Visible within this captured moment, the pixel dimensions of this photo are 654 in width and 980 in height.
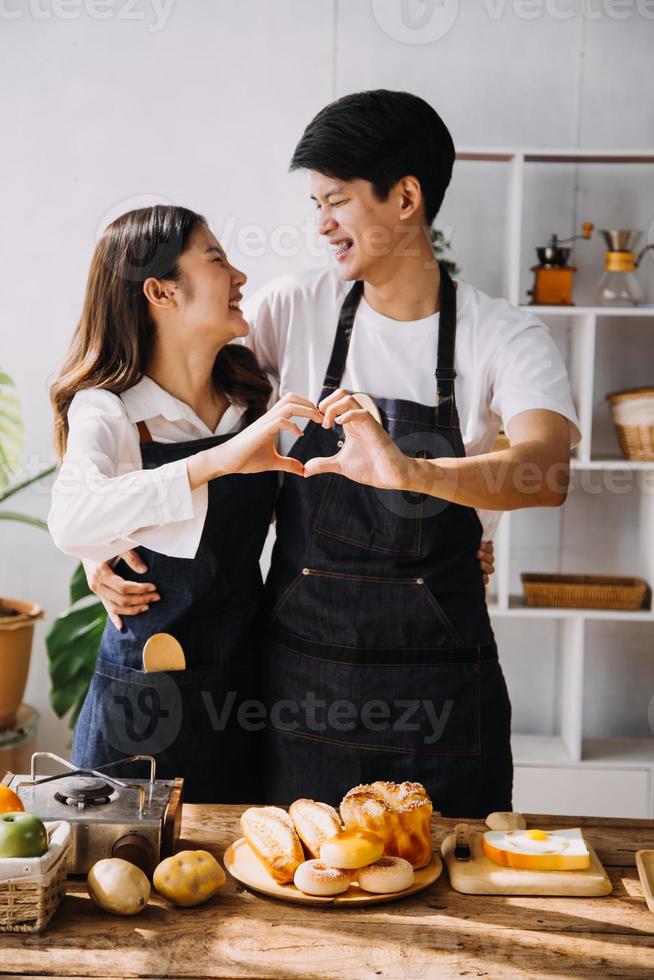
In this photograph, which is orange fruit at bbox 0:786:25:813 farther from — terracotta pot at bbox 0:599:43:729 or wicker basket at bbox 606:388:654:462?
wicker basket at bbox 606:388:654:462

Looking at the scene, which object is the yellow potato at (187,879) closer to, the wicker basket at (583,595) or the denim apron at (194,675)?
the denim apron at (194,675)

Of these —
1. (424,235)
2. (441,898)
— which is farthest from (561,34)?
(441,898)

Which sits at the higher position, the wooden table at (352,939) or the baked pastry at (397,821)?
the baked pastry at (397,821)

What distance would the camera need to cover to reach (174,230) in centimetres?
192

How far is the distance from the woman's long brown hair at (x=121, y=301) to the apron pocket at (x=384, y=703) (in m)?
0.63

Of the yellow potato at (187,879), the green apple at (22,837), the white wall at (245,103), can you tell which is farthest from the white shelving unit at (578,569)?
the green apple at (22,837)

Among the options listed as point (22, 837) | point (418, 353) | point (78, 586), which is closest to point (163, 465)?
point (418, 353)

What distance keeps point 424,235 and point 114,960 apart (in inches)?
56.9

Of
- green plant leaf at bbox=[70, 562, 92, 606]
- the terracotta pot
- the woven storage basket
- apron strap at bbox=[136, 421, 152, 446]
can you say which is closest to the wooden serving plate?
the woven storage basket

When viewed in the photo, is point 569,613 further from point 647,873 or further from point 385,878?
point 385,878

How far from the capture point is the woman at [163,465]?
1.82m

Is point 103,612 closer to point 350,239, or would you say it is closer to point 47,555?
point 47,555

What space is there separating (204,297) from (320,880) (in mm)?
1083

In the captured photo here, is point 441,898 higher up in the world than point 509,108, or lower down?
lower down
